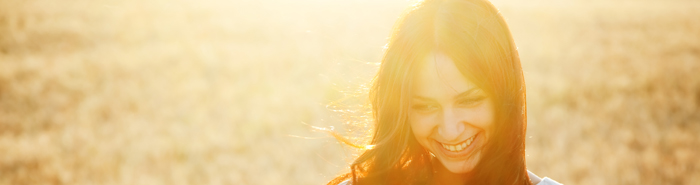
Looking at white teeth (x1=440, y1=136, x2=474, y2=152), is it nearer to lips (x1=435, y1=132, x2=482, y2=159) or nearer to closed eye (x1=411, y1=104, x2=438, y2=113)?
lips (x1=435, y1=132, x2=482, y2=159)

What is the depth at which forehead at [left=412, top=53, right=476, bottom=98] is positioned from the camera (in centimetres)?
162

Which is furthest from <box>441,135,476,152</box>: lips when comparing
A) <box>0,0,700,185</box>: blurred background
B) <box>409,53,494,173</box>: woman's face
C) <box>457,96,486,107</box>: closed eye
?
<box>0,0,700,185</box>: blurred background

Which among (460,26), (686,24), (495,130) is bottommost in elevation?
(686,24)

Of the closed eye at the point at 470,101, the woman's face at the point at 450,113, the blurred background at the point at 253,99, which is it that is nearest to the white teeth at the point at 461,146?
the woman's face at the point at 450,113

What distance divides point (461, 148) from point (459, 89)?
19cm

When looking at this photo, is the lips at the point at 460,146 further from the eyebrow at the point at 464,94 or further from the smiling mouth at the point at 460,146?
the eyebrow at the point at 464,94

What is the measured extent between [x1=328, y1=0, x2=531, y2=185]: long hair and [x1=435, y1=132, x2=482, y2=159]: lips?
0.23 feet

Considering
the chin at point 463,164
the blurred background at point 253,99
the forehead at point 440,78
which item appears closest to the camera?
the forehead at point 440,78

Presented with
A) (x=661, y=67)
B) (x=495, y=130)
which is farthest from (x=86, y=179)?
(x=661, y=67)

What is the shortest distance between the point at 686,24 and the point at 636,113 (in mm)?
9521

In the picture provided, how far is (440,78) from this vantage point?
163 centimetres

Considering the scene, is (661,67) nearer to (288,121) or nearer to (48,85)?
(288,121)

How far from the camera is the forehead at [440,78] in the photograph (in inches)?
63.9

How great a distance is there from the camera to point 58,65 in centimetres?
830
